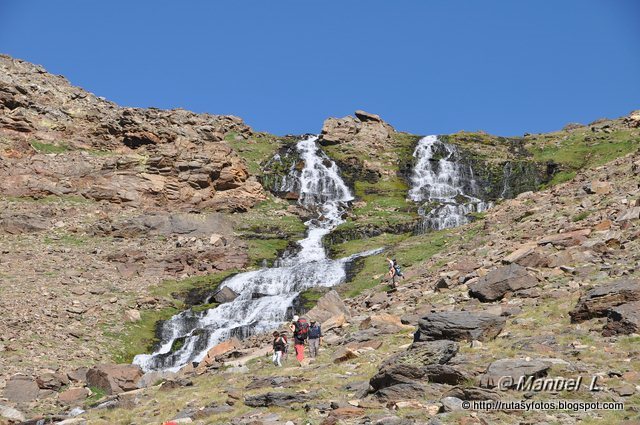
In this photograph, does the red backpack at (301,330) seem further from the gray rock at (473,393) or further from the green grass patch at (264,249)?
the green grass patch at (264,249)

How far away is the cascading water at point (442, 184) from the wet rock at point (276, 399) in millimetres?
44449

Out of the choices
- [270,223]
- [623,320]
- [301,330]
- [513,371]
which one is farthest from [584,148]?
[513,371]

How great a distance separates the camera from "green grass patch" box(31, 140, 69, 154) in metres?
64.4

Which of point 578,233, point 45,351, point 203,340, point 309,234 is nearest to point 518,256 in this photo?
point 578,233

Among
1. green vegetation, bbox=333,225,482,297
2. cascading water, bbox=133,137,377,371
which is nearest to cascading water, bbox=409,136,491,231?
green vegetation, bbox=333,225,482,297

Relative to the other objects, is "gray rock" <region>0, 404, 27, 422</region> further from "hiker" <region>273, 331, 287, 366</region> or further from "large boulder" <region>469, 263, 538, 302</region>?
"large boulder" <region>469, 263, 538, 302</region>

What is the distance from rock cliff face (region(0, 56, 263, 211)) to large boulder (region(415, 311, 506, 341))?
4518 cm

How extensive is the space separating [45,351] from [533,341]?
23100mm

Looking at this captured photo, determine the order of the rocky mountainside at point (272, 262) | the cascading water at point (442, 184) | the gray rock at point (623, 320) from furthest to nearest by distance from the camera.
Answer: the cascading water at point (442, 184)
the gray rock at point (623, 320)
the rocky mountainside at point (272, 262)

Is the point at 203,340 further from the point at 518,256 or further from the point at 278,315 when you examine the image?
the point at 518,256

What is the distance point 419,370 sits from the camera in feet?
47.9

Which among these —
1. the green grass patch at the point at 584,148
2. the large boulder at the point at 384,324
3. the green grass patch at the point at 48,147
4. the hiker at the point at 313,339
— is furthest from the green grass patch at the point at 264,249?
the green grass patch at the point at 584,148

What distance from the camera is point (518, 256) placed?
83.4 feet

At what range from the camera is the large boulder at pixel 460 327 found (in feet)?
58.7
